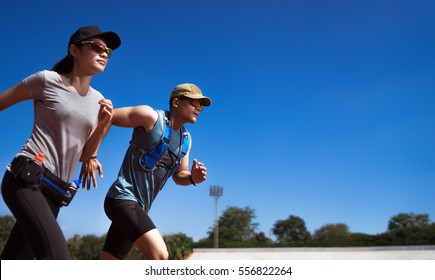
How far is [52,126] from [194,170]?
208cm

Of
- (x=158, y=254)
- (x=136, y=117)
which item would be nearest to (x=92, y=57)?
(x=136, y=117)

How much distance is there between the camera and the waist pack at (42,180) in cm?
362

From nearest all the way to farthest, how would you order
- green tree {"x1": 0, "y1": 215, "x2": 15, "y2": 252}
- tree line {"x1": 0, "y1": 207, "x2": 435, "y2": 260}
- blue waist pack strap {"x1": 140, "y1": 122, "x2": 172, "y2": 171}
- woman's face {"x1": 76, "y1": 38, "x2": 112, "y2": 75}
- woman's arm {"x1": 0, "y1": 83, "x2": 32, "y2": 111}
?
1. woman's arm {"x1": 0, "y1": 83, "x2": 32, "y2": 111}
2. woman's face {"x1": 76, "y1": 38, "x2": 112, "y2": 75}
3. blue waist pack strap {"x1": 140, "y1": 122, "x2": 172, "y2": 171}
4. tree line {"x1": 0, "y1": 207, "x2": 435, "y2": 260}
5. green tree {"x1": 0, "y1": 215, "x2": 15, "y2": 252}

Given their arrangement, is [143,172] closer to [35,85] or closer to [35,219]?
[35,85]

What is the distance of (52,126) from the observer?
151 inches

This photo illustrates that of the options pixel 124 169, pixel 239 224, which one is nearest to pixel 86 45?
pixel 124 169

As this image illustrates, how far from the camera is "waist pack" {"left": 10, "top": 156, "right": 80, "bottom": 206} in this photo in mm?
3625

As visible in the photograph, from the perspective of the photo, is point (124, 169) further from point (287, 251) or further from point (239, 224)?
point (239, 224)

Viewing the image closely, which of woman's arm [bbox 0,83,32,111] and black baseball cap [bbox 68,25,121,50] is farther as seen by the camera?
black baseball cap [bbox 68,25,121,50]

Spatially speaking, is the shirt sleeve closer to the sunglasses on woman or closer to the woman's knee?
the sunglasses on woman

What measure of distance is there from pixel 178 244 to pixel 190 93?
5861cm

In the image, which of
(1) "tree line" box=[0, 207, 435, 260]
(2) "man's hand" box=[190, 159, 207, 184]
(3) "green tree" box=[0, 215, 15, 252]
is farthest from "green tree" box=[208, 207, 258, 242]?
(2) "man's hand" box=[190, 159, 207, 184]

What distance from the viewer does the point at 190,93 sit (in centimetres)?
556

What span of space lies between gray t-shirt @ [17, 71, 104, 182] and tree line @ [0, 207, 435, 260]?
4264 centimetres
